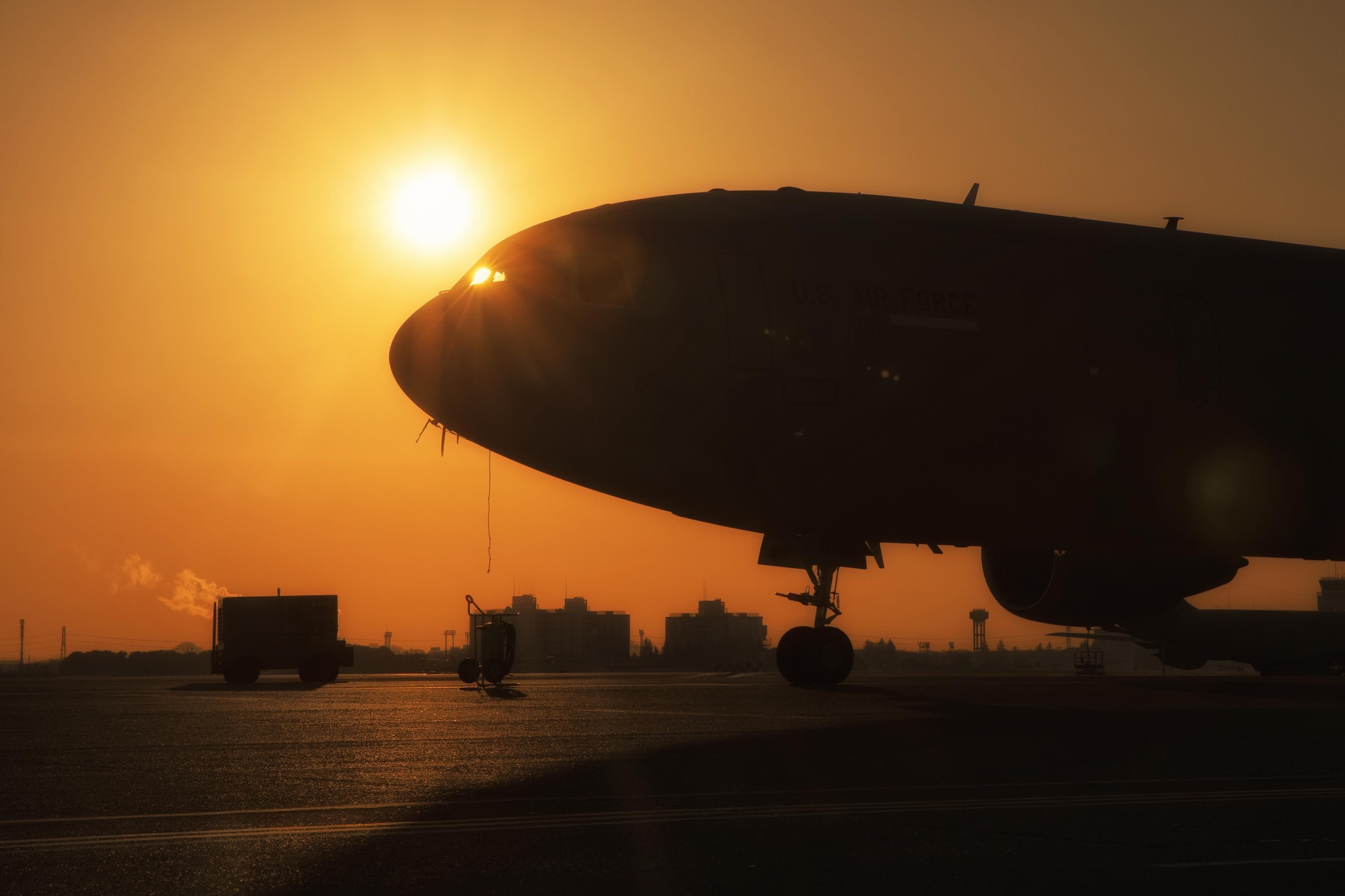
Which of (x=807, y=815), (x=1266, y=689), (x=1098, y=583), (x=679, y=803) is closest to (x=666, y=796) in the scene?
(x=679, y=803)

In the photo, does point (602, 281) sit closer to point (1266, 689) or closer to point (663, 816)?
point (663, 816)

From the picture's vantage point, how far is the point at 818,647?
61.9 feet

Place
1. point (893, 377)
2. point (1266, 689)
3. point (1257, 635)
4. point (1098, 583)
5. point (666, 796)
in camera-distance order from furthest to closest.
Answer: point (1257, 635), point (1266, 689), point (1098, 583), point (893, 377), point (666, 796)

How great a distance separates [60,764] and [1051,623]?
16073 mm

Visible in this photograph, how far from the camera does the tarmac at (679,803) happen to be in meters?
5.66

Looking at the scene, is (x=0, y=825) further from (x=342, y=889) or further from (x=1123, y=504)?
(x=1123, y=504)

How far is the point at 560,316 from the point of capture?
1623cm

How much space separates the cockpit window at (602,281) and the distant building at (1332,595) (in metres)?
64.9

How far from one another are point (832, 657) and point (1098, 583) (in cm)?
490

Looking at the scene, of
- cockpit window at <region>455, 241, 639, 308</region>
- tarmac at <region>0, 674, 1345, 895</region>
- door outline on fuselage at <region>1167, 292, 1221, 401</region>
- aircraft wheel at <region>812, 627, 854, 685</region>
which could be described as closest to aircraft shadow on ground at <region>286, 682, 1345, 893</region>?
tarmac at <region>0, 674, 1345, 895</region>

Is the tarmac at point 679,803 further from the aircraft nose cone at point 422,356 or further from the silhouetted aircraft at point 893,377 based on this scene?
the aircraft nose cone at point 422,356

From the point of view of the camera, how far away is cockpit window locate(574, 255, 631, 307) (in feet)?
53.4

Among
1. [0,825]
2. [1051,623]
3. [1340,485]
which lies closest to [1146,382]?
[1340,485]

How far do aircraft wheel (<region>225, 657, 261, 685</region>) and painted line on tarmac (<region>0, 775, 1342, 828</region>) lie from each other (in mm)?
30066
